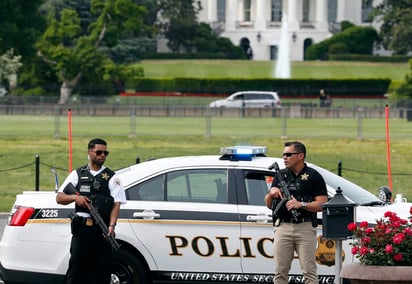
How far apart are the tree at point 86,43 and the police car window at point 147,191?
169 ft

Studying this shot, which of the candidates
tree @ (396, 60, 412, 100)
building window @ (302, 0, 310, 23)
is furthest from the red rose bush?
building window @ (302, 0, 310, 23)

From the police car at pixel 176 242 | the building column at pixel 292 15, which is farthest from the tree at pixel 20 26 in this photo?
the police car at pixel 176 242

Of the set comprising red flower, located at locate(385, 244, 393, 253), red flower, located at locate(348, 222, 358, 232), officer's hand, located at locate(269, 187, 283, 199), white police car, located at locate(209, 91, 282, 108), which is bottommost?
white police car, located at locate(209, 91, 282, 108)

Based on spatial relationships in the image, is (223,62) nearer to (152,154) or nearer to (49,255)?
(152,154)

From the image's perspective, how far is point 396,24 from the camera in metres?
90.2

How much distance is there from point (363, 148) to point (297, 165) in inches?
982

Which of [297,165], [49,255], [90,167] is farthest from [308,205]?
[49,255]

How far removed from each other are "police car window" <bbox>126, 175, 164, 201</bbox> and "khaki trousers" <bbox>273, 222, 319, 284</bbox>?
5.21ft

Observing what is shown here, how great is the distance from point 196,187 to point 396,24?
79.5 metres

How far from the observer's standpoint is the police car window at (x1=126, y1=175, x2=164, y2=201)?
39.7 feet

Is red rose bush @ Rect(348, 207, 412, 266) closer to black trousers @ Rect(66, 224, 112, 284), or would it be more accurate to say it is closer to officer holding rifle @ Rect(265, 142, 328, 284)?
officer holding rifle @ Rect(265, 142, 328, 284)

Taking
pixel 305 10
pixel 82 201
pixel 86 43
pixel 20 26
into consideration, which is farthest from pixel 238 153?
pixel 305 10

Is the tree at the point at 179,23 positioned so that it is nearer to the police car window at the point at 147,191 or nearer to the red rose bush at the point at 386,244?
the police car window at the point at 147,191

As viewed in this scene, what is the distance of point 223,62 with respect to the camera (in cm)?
9356
